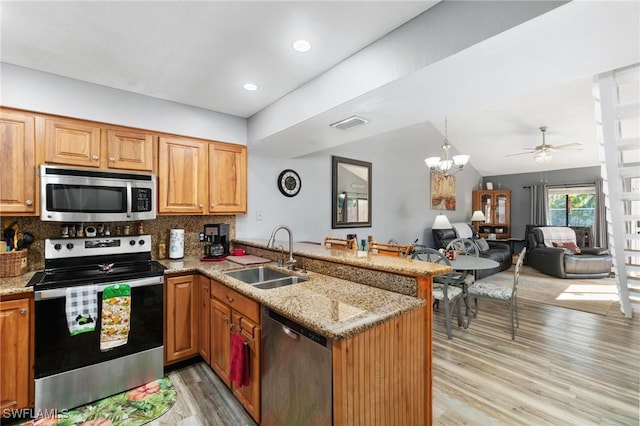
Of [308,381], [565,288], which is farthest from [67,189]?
[565,288]

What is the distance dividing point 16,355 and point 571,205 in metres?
10.1

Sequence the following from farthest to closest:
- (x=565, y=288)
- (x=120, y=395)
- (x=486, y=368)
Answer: (x=565, y=288)
(x=486, y=368)
(x=120, y=395)

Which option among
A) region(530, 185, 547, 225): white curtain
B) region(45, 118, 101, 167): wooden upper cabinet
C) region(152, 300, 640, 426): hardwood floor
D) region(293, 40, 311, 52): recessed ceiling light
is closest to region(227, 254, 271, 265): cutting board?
region(152, 300, 640, 426): hardwood floor

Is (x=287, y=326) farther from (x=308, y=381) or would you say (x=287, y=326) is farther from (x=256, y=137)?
(x=256, y=137)

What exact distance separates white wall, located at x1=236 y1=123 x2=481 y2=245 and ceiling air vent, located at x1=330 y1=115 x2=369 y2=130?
4.54 feet

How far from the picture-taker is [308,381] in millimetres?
1345

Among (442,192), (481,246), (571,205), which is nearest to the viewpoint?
(481,246)

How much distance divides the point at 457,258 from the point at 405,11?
309cm

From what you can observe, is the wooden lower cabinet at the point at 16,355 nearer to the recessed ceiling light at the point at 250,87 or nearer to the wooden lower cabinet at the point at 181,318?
the wooden lower cabinet at the point at 181,318

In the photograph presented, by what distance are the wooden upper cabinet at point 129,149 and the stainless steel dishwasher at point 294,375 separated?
6.57ft

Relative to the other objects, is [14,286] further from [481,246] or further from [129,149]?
[481,246]

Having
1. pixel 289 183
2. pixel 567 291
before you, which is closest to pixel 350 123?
pixel 289 183

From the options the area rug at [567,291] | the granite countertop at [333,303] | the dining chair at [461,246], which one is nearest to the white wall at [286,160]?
the dining chair at [461,246]

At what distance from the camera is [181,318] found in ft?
8.05
